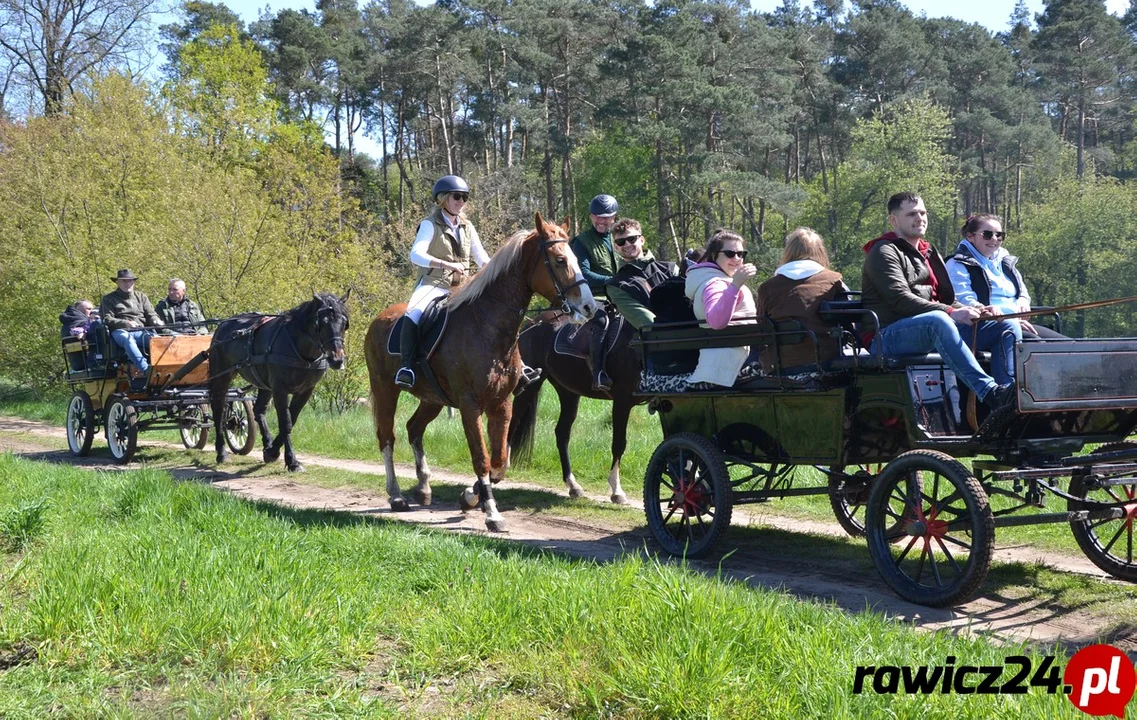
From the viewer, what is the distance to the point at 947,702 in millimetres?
3318

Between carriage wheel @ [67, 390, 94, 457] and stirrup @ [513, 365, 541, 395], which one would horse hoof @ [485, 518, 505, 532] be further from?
carriage wheel @ [67, 390, 94, 457]

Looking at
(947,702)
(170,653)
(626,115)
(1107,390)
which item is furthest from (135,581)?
(626,115)

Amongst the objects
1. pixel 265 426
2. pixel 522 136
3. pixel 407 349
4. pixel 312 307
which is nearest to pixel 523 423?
pixel 407 349

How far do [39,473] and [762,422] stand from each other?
6769mm

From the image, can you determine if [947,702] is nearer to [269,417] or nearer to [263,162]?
[269,417]

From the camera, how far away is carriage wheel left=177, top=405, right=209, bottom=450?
44.8 feet

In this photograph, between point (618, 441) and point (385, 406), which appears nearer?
point (618, 441)

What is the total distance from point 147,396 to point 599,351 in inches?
291

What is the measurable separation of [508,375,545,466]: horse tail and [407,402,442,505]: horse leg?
0.85m

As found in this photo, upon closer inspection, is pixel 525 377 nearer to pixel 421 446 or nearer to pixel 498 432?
pixel 498 432

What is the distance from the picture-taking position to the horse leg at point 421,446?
9.45 meters

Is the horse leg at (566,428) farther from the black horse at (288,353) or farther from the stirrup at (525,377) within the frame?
the black horse at (288,353)

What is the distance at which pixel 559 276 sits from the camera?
25.0 feet

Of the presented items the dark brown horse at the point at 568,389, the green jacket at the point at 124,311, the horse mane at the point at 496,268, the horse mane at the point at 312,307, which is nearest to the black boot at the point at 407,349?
the horse mane at the point at 496,268
